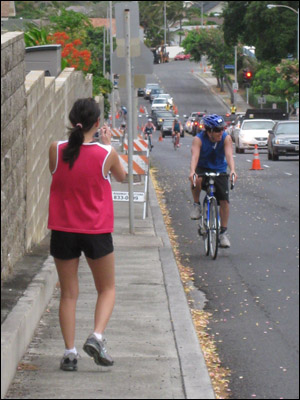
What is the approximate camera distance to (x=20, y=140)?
390 inches

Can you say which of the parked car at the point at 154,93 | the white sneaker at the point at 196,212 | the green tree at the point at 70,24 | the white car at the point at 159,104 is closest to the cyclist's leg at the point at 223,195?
the white sneaker at the point at 196,212

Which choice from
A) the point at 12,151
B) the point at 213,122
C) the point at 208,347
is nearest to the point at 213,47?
the point at 213,122

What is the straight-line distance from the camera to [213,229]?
40.9 feet

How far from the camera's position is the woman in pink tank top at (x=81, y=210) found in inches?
271

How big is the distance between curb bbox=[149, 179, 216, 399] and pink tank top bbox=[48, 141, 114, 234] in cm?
112

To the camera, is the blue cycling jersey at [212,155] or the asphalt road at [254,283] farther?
the blue cycling jersey at [212,155]

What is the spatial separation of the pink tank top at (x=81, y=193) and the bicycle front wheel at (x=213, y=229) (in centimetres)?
550

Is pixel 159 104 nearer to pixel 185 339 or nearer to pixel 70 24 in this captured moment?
pixel 70 24

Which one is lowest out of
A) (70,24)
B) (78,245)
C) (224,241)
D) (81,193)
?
(224,241)

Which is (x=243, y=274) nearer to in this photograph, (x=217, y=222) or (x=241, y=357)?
(x=217, y=222)

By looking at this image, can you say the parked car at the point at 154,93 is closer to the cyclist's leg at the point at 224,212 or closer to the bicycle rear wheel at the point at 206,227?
the bicycle rear wheel at the point at 206,227

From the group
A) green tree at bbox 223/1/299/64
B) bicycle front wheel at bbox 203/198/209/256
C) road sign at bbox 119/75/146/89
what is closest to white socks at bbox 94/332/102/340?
bicycle front wheel at bbox 203/198/209/256

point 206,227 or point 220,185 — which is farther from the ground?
point 220,185

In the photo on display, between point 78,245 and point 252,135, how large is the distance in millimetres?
36817
